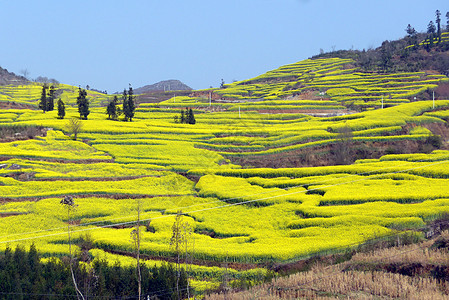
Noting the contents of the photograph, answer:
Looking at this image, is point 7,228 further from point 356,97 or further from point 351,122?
point 356,97

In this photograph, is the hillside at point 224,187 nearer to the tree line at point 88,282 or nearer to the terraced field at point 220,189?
the terraced field at point 220,189

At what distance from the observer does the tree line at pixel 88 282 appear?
16891mm

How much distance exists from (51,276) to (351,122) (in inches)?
1225

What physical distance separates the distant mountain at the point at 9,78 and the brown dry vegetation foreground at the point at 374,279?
89965 millimetres

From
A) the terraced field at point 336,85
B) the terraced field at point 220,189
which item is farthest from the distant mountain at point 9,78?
the terraced field at point 220,189

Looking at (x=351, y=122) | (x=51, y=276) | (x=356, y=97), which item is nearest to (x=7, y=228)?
(x=51, y=276)

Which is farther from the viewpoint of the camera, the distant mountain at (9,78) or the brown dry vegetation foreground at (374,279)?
the distant mountain at (9,78)

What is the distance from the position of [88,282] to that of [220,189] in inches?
509

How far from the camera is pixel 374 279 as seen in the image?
16188 millimetres

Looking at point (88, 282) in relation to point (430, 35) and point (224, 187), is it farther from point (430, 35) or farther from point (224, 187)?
point (430, 35)

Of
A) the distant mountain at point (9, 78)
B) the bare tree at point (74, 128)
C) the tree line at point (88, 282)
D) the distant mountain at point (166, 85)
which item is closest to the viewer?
the tree line at point (88, 282)

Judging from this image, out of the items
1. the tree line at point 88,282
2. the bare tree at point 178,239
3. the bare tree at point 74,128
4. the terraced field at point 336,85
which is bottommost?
the tree line at point 88,282

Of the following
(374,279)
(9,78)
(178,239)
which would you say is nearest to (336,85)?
(178,239)

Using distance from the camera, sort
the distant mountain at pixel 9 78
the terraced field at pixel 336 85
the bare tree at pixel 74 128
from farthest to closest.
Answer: the distant mountain at pixel 9 78 < the terraced field at pixel 336 85 < the bare tree at pixel 74 128
